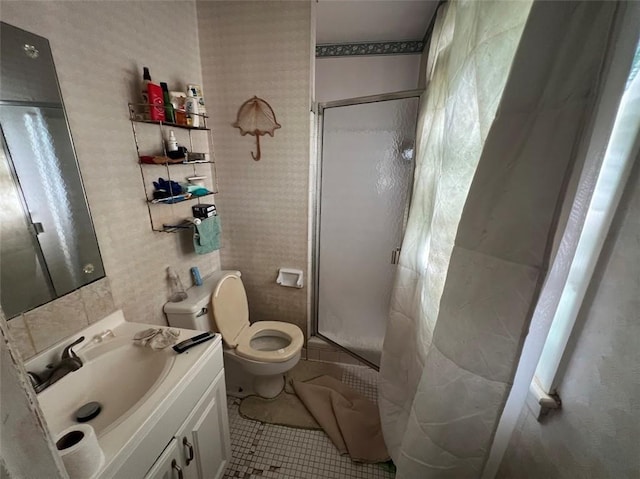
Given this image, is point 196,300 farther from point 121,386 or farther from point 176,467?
point 176,467

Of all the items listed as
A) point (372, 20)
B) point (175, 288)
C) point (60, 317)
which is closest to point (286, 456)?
point (175, 288)

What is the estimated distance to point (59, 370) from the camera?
0.92m

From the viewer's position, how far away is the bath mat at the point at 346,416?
1.51 m

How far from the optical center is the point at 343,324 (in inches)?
85.4

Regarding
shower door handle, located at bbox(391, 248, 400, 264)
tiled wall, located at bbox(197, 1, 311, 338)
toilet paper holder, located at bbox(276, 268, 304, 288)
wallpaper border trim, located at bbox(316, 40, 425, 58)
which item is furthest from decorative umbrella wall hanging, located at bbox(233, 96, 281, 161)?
shower door handle, located at bbox(391, 248, 400, 264)

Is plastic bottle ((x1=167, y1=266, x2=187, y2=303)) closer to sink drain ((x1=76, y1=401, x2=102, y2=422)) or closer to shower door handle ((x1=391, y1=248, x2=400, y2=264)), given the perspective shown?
sink drain ((x1=76, y1=401, x2=102, y2=422))

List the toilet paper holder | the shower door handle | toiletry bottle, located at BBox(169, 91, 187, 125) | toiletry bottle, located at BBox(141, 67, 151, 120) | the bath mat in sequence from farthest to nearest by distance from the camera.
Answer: the toilet paper holder < the shower door handle < the bath mat < toiletry bottle, located at BBox(169, 91, 187, 125) < toiletry bottle, located at BBox(141, 67, 151, 120)

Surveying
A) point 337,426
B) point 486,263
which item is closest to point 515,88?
point 486,263

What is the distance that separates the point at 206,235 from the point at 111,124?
28.6 inches

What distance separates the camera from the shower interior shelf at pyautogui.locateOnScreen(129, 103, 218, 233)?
4.21 feet

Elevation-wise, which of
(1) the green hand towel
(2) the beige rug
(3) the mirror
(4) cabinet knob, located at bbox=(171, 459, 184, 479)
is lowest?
(2) the beige rug

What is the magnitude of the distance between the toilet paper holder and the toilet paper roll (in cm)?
138

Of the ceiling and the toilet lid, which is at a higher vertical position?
the ceiling

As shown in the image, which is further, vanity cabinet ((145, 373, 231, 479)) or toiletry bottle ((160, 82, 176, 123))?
toiletry bottle ((160, 82, 176, 123))
